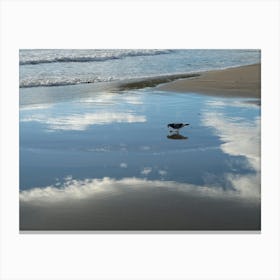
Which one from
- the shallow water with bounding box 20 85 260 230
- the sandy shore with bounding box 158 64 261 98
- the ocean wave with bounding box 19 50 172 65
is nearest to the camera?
the shallow water with bounding box 20 85 260 230

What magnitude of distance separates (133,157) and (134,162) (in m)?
0.08

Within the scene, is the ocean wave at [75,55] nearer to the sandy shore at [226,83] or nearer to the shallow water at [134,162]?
the shallow water at [134,162]

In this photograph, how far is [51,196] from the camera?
209 inches

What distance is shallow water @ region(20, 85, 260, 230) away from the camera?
17.1 ft

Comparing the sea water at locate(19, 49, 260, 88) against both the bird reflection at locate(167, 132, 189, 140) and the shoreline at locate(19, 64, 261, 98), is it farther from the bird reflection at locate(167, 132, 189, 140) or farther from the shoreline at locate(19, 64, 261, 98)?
the bird reflection at locate(167, 132, 189, 140)

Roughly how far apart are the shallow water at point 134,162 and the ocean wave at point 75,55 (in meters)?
0.41

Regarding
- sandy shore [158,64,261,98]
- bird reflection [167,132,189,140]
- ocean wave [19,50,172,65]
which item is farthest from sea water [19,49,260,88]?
bird reflection [167,132,189,140]

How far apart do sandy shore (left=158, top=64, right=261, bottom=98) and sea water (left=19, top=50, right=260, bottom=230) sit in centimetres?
12

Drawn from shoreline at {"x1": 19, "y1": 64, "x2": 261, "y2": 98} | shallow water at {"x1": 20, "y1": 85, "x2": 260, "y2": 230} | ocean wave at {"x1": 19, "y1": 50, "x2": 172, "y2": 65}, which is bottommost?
shallow water at {"x1": 20, "y1": 85, "x2": 260, "y2": 230}

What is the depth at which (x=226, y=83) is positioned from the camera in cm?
670

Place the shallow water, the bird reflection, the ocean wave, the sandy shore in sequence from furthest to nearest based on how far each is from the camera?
the bird reflection, the sandy shore, the ocean wave, the shallow water
